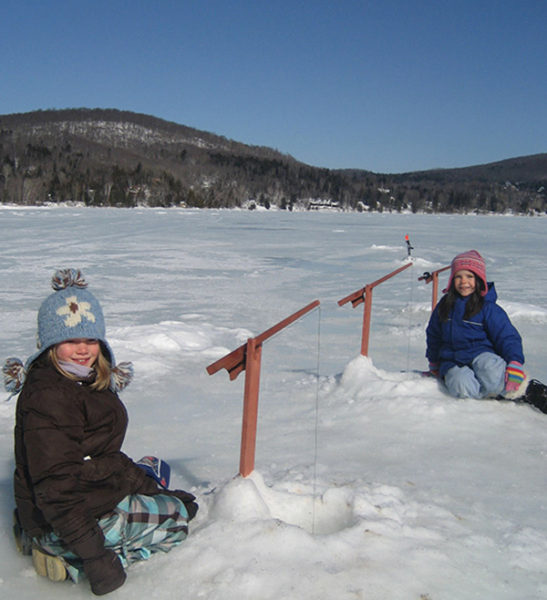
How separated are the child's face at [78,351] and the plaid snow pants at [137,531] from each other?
1.77 feet

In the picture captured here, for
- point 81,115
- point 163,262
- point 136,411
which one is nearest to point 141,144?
point 81,115

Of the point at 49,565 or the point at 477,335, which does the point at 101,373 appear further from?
the point at 477,335

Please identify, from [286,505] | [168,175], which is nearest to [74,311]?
[286,505]

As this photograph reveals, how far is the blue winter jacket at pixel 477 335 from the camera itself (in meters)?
3.72

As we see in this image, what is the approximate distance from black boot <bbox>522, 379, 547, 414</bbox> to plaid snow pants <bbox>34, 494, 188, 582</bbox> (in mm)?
2640

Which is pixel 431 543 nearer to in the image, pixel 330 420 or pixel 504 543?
pixel 504 543

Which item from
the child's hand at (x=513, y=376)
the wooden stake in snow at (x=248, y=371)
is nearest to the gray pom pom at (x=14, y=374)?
the wooden stake in snow at (x=248, y=371)

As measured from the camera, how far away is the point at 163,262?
14094 millimetres

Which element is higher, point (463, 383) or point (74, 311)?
point (74, 311)

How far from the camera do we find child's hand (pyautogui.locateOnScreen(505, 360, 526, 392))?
3.66 metres

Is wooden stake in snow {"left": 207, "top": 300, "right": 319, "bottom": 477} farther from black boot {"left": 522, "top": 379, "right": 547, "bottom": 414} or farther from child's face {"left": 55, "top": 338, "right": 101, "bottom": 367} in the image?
black boot {"left": 522, "top": 379, "right": 547, "bottom": 414}

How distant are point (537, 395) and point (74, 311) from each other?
A: 3133 millimetres

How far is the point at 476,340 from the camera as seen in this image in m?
3.84

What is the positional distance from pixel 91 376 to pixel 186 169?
13346cm
